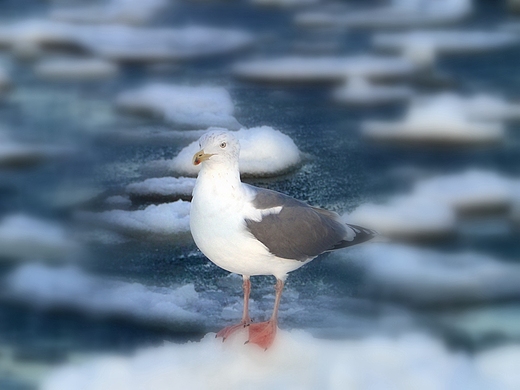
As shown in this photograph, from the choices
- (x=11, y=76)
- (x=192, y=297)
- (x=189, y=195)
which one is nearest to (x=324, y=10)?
(x=11, y=76)

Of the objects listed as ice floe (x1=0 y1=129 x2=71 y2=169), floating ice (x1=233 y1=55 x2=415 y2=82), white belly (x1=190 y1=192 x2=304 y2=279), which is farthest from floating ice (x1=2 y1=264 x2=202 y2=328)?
floating ice (x1=233 y1=55 x2=415 y2=82)

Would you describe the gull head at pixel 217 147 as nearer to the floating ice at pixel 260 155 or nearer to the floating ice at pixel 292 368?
the floating ice at pixel 292 368

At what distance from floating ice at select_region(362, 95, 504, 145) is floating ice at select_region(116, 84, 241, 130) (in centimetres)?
78

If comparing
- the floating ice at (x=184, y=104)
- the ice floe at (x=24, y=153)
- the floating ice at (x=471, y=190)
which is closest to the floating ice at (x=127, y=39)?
the floating ice at (x=184, y=104)

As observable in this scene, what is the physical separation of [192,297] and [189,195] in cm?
85

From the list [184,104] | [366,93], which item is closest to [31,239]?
[184,104]

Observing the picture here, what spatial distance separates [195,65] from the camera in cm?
569

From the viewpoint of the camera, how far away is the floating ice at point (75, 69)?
541 centimetres

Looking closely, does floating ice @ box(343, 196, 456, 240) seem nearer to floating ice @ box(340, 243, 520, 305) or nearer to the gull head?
floating ice @ box(340, 243, 520, 305)

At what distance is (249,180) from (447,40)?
2.83 meters

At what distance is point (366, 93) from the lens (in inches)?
206

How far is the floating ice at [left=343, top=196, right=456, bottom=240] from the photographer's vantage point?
3459mm

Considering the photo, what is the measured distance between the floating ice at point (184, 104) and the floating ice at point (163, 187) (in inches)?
28.6

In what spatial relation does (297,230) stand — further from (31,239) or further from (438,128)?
(438,128)
